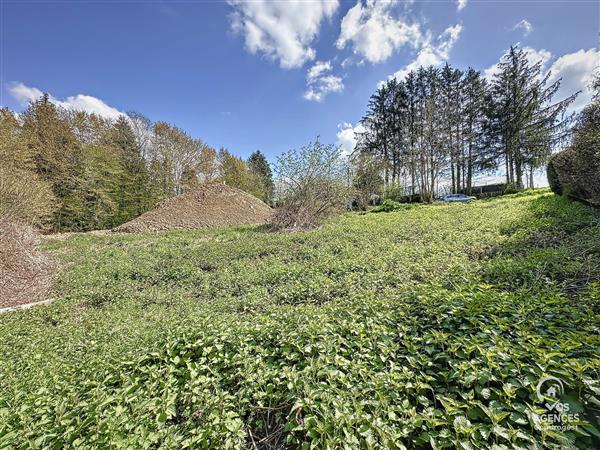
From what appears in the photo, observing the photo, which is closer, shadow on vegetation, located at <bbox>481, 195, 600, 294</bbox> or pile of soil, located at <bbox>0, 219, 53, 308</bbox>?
shadow on vegetation, located at <bbox>481, 195, 600, 294</bbox>

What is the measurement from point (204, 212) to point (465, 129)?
23520 mm

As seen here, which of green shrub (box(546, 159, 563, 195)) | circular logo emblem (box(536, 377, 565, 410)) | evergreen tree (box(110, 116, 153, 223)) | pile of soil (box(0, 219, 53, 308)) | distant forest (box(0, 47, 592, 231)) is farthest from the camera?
evergreen tree (box(110, 116, 153, 223))

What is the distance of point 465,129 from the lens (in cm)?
2327

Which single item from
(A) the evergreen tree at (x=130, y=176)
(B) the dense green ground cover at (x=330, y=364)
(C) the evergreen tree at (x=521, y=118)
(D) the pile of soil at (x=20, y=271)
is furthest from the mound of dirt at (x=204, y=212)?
(C) the evergreen tree at (x=521, y=118)

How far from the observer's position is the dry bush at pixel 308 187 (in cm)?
1058

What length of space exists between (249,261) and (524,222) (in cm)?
657

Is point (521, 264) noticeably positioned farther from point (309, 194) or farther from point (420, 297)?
point (309, 194)

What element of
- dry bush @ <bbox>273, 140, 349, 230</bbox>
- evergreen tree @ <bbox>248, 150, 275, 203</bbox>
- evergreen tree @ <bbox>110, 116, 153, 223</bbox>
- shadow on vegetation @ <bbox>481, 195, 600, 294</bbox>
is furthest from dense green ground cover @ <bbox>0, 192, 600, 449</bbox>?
evergreen tree @ <bbox>248, 150, 275, 203</bbox>

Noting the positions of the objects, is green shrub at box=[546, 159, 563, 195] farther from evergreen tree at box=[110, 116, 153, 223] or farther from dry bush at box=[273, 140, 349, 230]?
evergreen tree at box=[110, 116, 153, 223]

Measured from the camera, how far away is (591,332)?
6.21 feet

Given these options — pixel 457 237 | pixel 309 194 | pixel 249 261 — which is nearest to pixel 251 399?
pixel 249 261

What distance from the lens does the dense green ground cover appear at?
1.35 meters

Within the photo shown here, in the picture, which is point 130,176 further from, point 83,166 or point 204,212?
point 204,212

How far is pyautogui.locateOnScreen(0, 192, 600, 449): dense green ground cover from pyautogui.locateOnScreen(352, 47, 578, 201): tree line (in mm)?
16406
